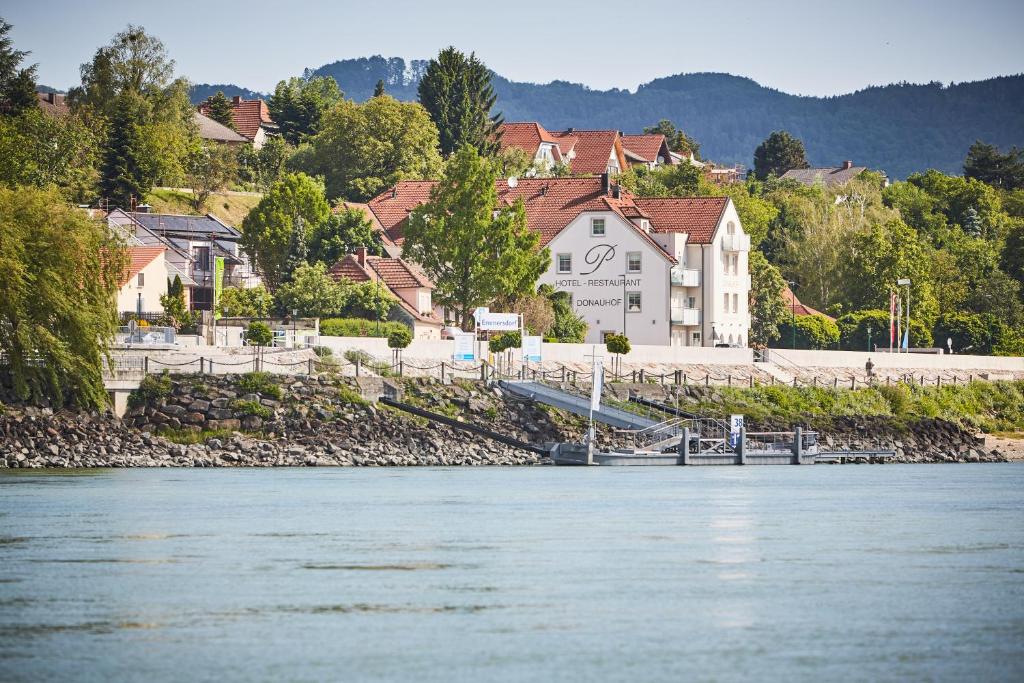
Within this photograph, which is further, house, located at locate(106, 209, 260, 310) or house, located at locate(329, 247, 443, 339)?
house, located at locate(106, 209, 260, 310)

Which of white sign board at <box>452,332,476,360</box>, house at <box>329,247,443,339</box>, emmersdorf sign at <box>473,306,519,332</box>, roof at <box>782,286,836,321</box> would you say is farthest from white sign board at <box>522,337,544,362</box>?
roof at <box>782,286,836,321</box>

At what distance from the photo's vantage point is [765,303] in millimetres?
123625

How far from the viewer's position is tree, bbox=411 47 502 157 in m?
143

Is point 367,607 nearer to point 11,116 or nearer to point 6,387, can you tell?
point 6,387

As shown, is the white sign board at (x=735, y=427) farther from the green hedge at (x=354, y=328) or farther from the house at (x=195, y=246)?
the house at (x=195, y=246)

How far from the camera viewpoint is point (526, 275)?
89.6 metres

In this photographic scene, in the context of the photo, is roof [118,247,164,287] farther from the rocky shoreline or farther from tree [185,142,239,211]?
tree [185,142,239,211]

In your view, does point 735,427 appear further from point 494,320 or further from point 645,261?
point 645,261

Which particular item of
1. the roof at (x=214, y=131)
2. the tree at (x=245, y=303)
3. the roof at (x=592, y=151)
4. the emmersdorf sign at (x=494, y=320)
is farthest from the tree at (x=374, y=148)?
the emmersdorf sign at (x=494, y=320)

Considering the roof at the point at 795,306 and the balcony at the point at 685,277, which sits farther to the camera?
A: the roof at the point at 795,306

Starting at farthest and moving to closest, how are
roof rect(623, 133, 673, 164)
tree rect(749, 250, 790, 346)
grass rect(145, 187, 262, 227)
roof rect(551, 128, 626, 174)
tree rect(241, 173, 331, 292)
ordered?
1. roof rect(623, 133, 673, 164)
2. roof rect(551, 128, 626, 174)
3. grass rect(145, 187, 262, 227)
4. tree rect(749, 250, 790, 346)
5. tree rect(241, 173, 331, 292)

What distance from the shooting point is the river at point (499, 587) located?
74.4 ft

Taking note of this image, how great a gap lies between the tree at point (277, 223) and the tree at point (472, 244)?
713 inches

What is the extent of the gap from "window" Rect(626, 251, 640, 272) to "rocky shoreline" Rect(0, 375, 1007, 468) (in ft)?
89.5
